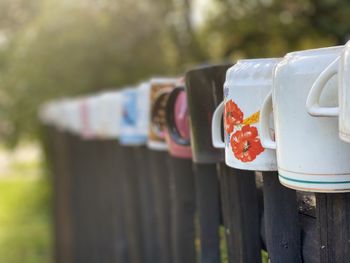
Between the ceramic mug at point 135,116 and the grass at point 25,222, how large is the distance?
443cm

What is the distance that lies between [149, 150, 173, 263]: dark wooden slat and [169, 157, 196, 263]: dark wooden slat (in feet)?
0.38

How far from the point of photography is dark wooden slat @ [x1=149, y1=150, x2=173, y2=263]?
1409 millimetres

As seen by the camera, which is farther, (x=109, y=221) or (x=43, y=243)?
(x=43, y=243)

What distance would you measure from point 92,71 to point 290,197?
5786mm

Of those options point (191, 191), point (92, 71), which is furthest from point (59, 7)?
point (191, 191)

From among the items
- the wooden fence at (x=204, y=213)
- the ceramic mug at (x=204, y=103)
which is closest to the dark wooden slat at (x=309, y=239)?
the wooden fence at (x=204, y=213)

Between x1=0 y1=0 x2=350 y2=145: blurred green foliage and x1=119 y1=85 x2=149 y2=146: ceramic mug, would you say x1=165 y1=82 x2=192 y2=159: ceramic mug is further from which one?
x1=0 y1=0 x2=350 y2=145: blurred green foliage

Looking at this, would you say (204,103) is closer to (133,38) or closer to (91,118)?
(91,118)

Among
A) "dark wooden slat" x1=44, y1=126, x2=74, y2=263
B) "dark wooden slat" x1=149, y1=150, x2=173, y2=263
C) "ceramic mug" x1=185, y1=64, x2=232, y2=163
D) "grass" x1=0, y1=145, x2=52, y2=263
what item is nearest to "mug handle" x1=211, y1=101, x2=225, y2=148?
"ceramic mug" x1=185, y1=64, x2=232, y2=163

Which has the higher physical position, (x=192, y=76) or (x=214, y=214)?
(x=192, y=76)

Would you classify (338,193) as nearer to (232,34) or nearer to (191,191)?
(191,191)

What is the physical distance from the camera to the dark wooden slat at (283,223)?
80 cm

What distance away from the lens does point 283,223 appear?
2.63ft

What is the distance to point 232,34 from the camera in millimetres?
6605
